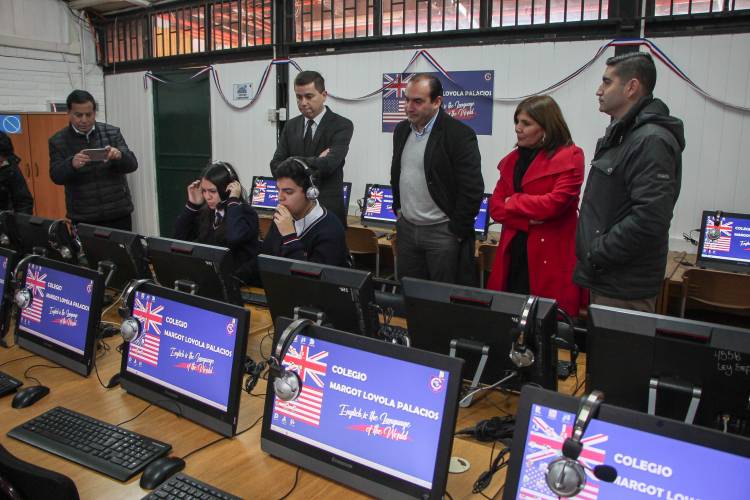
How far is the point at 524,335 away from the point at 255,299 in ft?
5.15

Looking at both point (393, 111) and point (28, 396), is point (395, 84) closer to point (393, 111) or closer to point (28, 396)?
point (393, 111)

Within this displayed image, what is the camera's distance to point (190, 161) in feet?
23.2

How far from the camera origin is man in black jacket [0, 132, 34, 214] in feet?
13.4

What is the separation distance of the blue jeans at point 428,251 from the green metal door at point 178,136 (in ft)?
13.8

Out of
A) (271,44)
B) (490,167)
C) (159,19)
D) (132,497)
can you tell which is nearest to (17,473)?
(132,497)

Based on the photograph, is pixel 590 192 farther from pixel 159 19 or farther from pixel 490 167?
pixel 159 19

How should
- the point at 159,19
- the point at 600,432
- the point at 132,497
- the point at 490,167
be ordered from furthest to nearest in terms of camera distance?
the point at 159,19 < the point at 490,167 < the point at 132,497 < the point at 600,432

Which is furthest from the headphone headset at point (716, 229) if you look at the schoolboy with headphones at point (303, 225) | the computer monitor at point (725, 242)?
the schoolboy with headphones at point (303, 225)

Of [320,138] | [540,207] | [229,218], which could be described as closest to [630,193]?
[540,207]

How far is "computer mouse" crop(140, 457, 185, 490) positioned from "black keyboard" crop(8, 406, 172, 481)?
0.04m

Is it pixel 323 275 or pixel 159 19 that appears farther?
pixel 159 19

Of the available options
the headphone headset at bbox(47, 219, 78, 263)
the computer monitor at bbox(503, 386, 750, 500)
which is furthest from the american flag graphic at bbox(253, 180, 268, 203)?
the computer monitor at bbox(503, 386, 750, 500)

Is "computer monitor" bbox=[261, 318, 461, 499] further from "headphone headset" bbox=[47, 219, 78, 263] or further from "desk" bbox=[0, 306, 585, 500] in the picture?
"headphone headset" bbox=[47, 219, 78, 263]

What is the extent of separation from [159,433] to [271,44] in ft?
16.6
